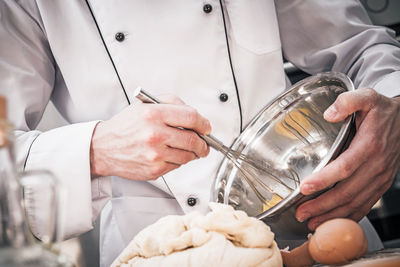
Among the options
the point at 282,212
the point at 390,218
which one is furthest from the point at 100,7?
the point at 390,218

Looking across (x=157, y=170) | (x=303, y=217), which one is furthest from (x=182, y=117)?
(x=303, y=217)

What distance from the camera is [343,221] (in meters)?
0.50

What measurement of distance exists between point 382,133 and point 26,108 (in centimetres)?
71

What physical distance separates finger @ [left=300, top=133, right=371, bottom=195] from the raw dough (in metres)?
0.11

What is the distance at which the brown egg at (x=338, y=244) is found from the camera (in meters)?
0.47

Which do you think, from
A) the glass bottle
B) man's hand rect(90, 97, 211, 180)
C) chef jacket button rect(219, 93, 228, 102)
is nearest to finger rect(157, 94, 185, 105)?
man's hand rect(90, 97, 211, 180)

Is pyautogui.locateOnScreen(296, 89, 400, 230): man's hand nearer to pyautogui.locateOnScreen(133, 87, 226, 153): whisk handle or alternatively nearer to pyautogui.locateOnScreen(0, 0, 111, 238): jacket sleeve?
pyautogui.locateOnScreen(133, 87, 226, 153): whisk handle

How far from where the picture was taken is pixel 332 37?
110cm

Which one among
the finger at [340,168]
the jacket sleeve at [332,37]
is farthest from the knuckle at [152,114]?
the jacket sleeve at [332,37]

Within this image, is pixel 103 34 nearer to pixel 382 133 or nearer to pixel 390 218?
pixel 382 133

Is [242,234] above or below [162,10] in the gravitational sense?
below

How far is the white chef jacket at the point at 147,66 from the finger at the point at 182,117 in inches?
10.0

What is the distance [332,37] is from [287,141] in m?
0.42

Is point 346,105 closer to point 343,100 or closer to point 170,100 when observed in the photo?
point 343,100
